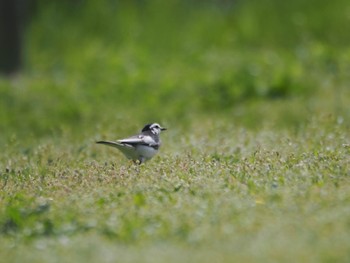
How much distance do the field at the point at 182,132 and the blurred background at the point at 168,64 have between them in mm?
51

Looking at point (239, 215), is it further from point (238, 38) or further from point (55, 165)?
point (238, 38)

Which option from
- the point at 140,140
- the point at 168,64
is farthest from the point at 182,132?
the point at 168,64

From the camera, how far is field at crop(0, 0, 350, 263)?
7859 millimetres

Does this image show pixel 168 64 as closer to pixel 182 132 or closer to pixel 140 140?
pixel 182 132

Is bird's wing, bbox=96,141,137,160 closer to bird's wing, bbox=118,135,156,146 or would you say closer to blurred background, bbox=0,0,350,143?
bird's wing, bbox=118,135,156,146

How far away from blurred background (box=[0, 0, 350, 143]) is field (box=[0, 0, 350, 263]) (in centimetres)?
5

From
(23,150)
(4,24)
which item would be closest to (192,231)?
(23,150)

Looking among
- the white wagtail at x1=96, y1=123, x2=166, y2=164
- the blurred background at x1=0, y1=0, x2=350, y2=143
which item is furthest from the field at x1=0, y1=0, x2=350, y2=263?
the white wagtail at x1=96, y1=123, x2=166, y2=164

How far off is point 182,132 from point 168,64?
7260 millimetres

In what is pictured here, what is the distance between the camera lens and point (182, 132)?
15.5 m

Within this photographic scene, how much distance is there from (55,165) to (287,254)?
5.40 m

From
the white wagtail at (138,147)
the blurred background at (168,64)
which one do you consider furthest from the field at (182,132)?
the white wagtail at (138,147)

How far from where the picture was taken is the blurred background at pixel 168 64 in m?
18.3

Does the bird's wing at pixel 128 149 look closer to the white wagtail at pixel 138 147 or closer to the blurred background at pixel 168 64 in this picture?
the white wagtail at pixel 138 147
